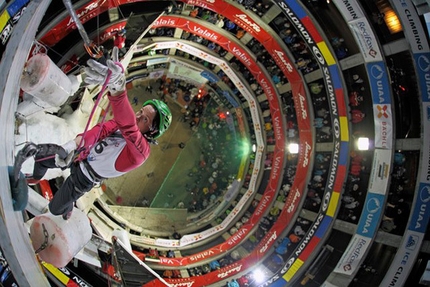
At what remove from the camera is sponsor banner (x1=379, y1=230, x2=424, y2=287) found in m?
8.72

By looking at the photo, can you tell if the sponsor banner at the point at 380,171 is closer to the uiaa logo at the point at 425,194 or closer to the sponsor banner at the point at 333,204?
the uiaa logo at the point at 425,194

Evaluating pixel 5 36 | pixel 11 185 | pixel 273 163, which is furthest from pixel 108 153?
pixel 273 163

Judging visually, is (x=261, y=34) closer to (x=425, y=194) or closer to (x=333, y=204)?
(x=333, y=204)

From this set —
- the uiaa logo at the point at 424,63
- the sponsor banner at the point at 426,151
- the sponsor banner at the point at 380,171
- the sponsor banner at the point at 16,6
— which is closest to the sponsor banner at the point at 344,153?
the sponsor banner at the point at 380,171

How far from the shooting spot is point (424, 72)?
8.29 m

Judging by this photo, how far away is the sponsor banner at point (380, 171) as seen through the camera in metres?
9.75

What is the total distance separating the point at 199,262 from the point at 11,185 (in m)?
10.7

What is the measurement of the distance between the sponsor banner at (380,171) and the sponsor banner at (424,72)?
1947mm

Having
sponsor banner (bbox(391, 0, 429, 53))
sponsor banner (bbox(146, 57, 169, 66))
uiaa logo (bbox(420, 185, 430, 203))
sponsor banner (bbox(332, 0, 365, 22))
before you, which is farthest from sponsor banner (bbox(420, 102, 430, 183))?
sponsor banner (bbox(146, 57, 169, 66))

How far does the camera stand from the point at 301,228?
12578 millimetres

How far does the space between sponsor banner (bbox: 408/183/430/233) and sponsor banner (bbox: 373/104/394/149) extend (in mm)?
1533

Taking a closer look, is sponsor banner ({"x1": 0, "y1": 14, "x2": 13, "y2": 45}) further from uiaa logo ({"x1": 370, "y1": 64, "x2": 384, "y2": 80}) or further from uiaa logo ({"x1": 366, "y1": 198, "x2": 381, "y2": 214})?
uiaa logo ({"x1": 366, "y1": 198, "x2": 381, "y2": 214})

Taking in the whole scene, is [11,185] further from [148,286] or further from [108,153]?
[148,286]

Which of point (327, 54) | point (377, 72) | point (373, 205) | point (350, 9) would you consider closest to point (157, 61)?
point (327, 54)
